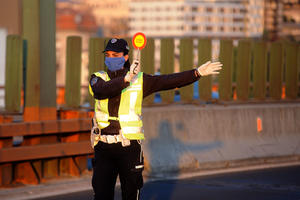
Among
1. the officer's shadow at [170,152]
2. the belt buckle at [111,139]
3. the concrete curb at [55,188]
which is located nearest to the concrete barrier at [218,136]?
the officer's shadow at [170,152]

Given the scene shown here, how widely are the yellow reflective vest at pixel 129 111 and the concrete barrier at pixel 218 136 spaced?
17.1 ft

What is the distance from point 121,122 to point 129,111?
0.12 metres

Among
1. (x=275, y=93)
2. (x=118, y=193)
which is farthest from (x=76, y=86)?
(x=275, y=93)

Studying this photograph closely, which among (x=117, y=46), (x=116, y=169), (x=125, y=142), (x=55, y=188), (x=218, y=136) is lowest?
(x=55, y=188)

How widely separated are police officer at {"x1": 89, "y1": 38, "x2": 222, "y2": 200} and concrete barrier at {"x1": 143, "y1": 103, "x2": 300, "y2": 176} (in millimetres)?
5163

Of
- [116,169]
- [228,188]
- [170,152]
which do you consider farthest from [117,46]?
[170,152]

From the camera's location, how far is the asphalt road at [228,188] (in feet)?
31.1

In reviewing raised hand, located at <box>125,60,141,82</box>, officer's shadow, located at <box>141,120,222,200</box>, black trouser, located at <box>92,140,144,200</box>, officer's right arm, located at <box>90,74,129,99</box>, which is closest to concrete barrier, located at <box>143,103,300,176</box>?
officer's shadow, located at <box>141,120,222,200</box>

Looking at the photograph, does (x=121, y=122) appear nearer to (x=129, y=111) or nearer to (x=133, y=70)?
(x=129, y=111)

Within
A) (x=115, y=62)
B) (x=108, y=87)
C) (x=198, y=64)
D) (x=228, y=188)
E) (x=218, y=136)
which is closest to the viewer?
(x=108, y=87)

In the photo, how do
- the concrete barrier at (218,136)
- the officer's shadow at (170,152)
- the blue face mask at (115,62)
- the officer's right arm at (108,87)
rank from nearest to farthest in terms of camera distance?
1. the officer's right arm at (108,87)
2. the blue face mask at (115,62)
3. the officer's shadow at (170,152)
4. the concrete barrier at (218,136)

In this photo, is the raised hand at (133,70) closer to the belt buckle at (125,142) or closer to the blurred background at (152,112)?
the belt buckle at (125,142)

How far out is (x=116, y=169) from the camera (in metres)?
6.37

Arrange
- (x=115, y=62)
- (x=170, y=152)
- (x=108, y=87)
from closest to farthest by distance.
Answer: (x=108, y=87), (x=115, y=62), (x=170, y=152)
